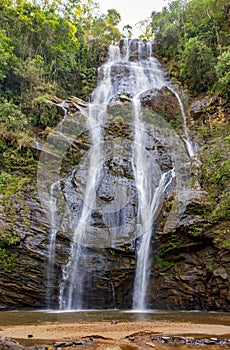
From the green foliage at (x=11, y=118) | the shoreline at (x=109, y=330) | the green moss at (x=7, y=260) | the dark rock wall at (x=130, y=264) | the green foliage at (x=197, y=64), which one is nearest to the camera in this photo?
the shoreline at (x=109, y=330)

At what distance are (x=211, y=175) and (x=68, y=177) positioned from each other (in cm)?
630

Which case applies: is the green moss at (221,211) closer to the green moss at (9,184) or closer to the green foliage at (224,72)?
the green foliage at (224,72)

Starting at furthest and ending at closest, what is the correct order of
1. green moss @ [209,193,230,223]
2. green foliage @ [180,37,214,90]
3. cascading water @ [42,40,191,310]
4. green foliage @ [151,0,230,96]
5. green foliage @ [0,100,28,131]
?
green foliage @ [180,37,214,90]
green foliage @ [151,0,230,96]
green foliage @ [0,100,28,131]
cascading water @ [42,40,191,310]
green moss @ [209,193,230,223]

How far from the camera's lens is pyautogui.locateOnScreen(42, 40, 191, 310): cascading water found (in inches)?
462

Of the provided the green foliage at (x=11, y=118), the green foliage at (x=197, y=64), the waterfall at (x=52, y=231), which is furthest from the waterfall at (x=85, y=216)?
the green foliage at (x=197, y=64)

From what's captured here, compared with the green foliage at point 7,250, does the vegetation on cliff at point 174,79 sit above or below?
above

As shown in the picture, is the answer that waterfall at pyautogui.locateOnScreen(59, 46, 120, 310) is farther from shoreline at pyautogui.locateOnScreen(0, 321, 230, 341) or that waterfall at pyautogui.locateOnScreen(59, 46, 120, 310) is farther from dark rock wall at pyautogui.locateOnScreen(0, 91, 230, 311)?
shoreline at pyautogui.locateOnScreen(0, 321, 230, 341)

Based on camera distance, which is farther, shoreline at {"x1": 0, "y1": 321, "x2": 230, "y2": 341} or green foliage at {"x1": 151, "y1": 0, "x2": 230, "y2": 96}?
green foliage at {"x1": 151, "y1": 0, "x2": 230, "y2": 96}

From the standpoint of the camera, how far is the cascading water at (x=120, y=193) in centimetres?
1173

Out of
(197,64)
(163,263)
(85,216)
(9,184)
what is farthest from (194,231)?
(197,64)

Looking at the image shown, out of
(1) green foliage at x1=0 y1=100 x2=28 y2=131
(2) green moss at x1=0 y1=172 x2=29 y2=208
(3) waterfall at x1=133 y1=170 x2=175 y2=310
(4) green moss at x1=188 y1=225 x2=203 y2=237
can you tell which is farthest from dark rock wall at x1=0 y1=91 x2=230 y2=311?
(1) green foliage at x1=0 y1=100 x2=28 y2=131

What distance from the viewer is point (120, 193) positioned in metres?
13.8

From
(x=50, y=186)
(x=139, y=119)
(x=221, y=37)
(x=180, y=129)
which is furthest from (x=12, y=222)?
(x=221, y=37)

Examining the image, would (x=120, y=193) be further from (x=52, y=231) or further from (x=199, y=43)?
(x=199, y=43)
